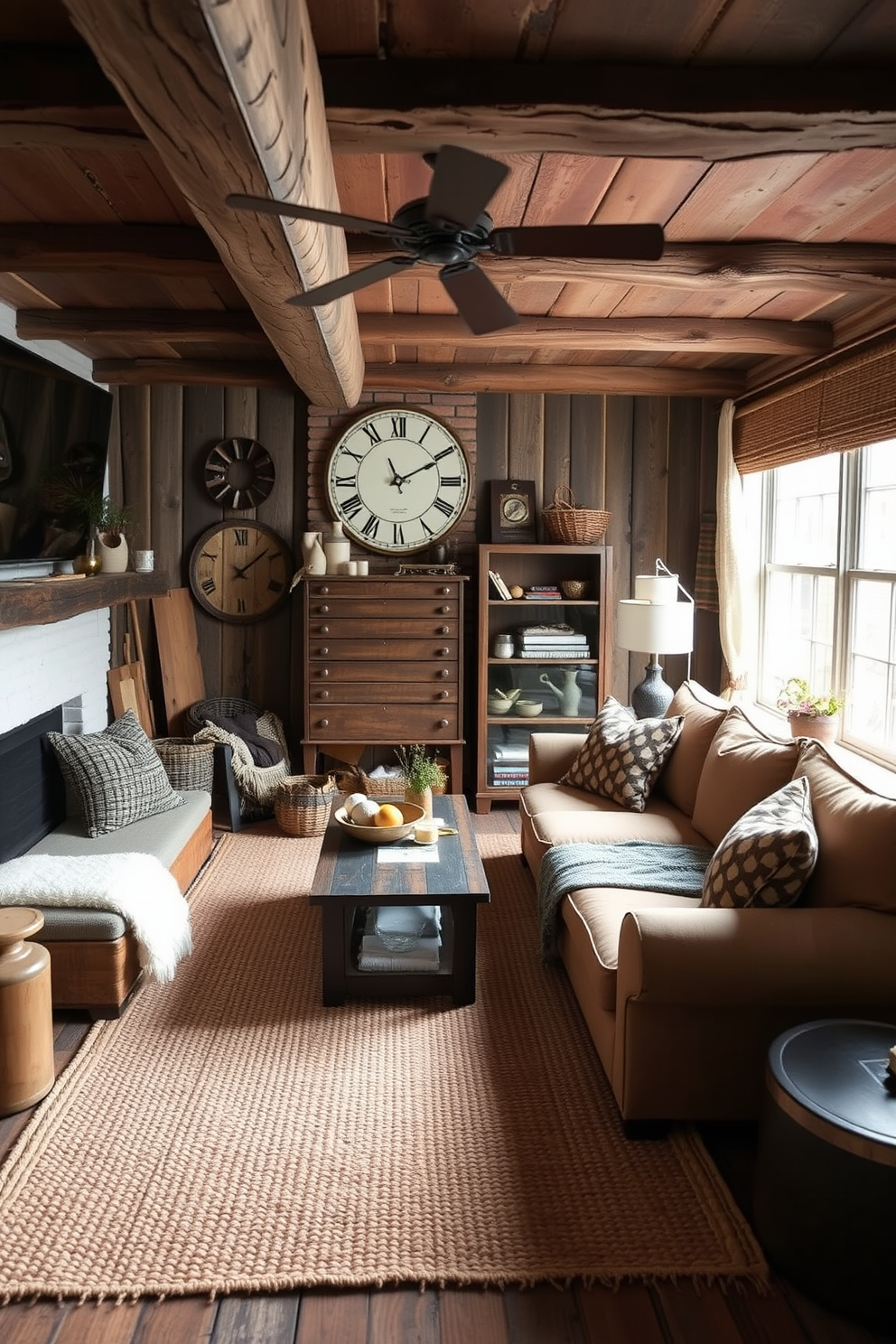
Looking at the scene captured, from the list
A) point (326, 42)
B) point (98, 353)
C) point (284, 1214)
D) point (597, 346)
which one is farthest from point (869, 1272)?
point (98, 353)

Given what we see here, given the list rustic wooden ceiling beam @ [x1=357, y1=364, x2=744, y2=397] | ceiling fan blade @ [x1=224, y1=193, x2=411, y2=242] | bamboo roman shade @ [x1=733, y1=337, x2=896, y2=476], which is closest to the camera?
ceiling fan blade @ [x1=224, y1=193, x2=411, y2=242]

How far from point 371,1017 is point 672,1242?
1.23 m

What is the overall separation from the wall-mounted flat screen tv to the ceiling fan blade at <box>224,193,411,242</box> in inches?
72.2

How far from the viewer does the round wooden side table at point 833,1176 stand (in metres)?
1.82

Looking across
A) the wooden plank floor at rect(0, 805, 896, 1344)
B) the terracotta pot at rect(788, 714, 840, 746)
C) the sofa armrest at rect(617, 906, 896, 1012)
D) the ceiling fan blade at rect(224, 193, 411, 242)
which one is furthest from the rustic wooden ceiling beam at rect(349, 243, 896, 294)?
the wooden plank floor at rect(0, 805, 896, 1344)

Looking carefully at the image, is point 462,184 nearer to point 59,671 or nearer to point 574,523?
point 59,671

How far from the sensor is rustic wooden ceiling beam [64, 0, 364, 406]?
1378 mm

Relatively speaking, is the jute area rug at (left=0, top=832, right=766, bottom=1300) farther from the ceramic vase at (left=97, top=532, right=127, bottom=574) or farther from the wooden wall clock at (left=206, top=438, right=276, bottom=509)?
the wooden wall clock at (left=206, top=438, right=276, bottom=509)

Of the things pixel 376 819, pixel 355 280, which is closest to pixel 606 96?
pixel 355 280

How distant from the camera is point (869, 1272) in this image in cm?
185

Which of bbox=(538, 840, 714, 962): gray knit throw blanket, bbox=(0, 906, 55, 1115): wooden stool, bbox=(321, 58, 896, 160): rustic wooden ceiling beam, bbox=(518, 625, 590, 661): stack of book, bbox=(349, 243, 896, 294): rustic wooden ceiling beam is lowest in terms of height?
bbox=(0, 906, 55, 1115): wooden stool

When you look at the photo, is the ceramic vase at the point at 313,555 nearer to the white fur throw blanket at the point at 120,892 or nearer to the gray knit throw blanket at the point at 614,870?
the white fur throw blanket at the point at 120,892

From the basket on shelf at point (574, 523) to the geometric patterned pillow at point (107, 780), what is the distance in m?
2.52

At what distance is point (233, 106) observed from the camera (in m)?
1.61
